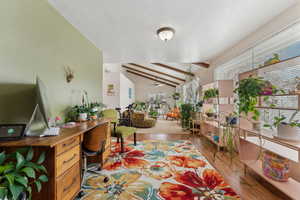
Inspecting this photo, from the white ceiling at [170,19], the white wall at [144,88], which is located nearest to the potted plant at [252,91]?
the white ceiling at [170,19]

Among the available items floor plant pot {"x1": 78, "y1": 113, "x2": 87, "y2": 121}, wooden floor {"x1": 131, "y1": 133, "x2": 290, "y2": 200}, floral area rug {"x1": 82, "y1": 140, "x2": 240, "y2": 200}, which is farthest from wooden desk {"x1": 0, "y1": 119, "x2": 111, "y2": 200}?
wooden floor {"x1": 131, "y1": 133, "x2": 290, "y2": 200}

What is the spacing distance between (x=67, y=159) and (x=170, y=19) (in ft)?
7.95

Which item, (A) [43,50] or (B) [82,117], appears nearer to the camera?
(A) [43,50]

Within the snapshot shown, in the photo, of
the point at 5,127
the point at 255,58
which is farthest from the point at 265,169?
the point at 5,127

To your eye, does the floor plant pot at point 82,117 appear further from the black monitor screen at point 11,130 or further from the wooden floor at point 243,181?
the wooden floor at point 243,181

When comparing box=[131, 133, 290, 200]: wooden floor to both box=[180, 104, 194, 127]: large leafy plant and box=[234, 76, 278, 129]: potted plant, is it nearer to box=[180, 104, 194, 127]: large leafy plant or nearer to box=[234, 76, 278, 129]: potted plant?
box=[234, 76, 278, 129]: potted plant

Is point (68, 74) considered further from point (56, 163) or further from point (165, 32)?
point (165, 32)

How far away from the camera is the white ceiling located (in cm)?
176

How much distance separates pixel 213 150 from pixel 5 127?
3.55 metres

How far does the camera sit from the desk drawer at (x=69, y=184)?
1232mm

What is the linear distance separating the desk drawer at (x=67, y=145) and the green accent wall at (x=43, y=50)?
2.29ft

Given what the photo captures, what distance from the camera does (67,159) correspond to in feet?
4.40

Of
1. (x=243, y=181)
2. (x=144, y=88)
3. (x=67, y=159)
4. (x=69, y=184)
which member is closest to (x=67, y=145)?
(x=67, y=159)

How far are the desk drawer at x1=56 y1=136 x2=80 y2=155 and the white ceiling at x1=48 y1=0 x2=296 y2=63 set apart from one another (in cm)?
180
